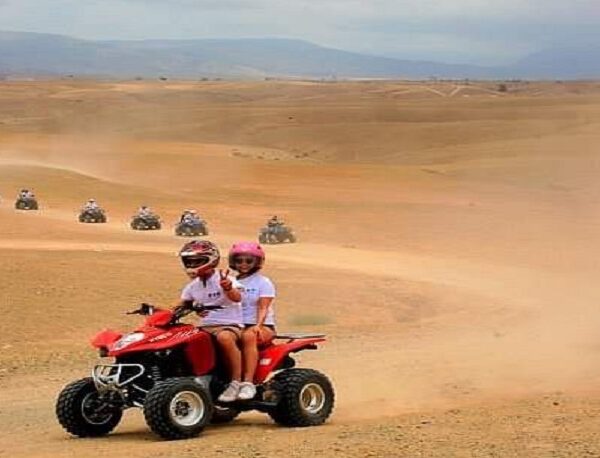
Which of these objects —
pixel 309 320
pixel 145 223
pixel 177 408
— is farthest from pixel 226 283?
pixel 145 223

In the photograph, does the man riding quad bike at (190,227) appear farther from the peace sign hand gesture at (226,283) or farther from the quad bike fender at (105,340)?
the peace sign hand gesture at (226,283)

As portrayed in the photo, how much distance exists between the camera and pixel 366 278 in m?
25.7

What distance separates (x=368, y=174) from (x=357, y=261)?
33.1 metres

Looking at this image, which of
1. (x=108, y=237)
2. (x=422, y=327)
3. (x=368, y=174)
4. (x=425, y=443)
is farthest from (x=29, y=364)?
(x=368, y=174)

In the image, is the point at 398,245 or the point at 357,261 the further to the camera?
the point at 398,245

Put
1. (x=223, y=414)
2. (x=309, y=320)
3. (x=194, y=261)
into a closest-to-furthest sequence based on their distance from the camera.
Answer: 1. (x=194, y=261)
2. (x=223, y=414)
3. (x=309, y=320)

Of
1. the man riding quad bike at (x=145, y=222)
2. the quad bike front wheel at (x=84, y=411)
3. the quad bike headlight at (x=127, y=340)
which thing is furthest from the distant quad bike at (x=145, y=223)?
the quad bike headlight at (x=127, y=340)

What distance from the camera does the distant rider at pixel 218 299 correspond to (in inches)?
423

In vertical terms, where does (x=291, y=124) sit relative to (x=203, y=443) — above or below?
above

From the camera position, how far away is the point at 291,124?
102812mm

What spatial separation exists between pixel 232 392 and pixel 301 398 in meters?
0.64

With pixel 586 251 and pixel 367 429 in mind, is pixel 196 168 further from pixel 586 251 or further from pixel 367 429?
pixel 367 429

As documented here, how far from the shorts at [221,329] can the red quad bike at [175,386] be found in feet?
0.24

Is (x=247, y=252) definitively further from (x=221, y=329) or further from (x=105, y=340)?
(x=105, y=340)
